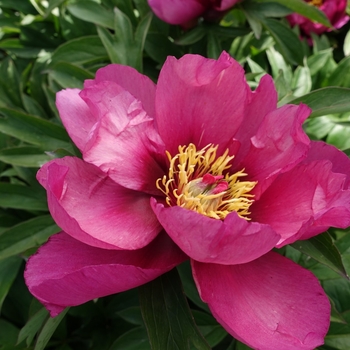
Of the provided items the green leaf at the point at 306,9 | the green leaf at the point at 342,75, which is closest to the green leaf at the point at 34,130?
the green leaf at the point at 306,9

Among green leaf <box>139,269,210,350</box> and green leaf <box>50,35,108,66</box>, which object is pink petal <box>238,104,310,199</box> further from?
green leaf <box>50,35,108,66</box>

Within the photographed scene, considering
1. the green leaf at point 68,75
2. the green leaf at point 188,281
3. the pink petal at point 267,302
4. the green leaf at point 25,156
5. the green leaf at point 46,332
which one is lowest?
the green leaf at point 188,281

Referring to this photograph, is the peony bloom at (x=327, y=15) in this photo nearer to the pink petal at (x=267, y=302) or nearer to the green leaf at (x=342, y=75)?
the green leaf at (x=342, y=75)

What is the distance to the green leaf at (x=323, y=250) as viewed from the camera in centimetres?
60

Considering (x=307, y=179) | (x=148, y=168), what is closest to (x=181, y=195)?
(x=148, y=168)

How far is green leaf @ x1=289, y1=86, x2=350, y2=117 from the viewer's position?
0.70m

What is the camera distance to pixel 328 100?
0.73 metres

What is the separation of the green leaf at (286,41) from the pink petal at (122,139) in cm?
51

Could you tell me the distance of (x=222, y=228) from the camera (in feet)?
1.63

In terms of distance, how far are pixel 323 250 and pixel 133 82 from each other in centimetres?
35

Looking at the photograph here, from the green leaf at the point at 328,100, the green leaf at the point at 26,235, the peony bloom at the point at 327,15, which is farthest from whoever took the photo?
the peony bloom at the point at 327,15

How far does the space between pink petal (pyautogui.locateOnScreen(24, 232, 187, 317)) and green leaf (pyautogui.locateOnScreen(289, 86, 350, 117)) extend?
306mm

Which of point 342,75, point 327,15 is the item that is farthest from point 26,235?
point 327,15

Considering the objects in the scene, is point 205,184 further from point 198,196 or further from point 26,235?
point 26,235
